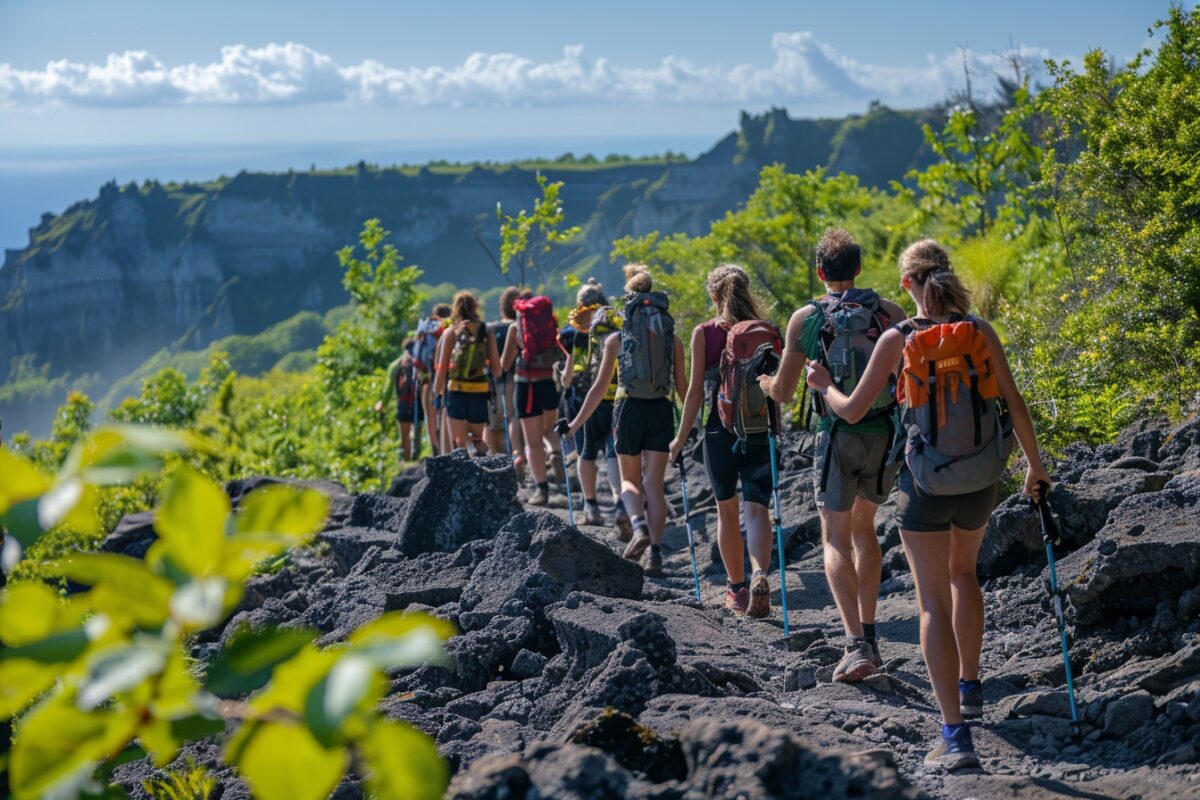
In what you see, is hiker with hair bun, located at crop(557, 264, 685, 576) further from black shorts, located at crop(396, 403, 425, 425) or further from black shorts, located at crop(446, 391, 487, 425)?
black shorts, located at crop(396, 403, 425, 425)

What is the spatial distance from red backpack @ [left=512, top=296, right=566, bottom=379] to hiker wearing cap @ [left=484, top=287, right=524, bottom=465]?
0.84 ft

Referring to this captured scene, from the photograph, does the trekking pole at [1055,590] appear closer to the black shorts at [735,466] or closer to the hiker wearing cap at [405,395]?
the black shorts at [735,466]

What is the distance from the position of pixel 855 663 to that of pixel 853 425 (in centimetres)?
109

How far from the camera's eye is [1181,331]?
876 centimetres

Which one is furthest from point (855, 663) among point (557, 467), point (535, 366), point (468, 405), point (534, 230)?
point (534, 230)

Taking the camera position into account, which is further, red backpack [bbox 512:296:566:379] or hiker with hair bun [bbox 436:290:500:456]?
hiker with hair bun [bbox 436:290:500:456]

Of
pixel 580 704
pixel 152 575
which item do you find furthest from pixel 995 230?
pixel 152 575

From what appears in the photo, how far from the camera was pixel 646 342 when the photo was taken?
29.1 feet

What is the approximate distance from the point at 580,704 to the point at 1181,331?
19.1 ft

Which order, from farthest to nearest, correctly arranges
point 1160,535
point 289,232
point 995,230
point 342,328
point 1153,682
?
point 289,232, point 342,328, point 995,230, point 1160,535, point 1153,682

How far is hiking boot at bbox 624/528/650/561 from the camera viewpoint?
9406 mm

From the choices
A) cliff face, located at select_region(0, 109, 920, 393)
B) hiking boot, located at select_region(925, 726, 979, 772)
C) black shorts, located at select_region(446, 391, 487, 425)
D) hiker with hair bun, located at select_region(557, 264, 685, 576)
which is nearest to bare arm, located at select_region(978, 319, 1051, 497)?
hiking boot, located at select_region(925, 726, 979, 772)

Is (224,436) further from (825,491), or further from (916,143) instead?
(916,143)

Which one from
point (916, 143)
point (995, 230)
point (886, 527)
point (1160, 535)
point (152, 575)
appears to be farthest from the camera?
point (916, 143)
